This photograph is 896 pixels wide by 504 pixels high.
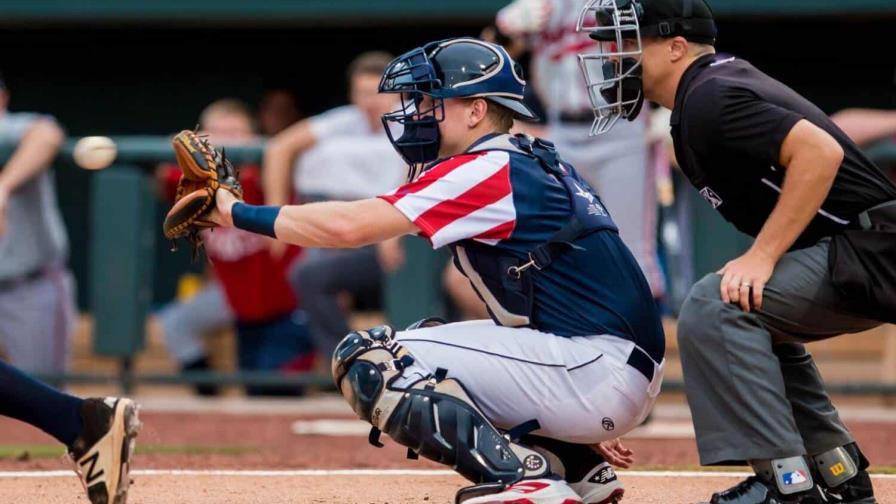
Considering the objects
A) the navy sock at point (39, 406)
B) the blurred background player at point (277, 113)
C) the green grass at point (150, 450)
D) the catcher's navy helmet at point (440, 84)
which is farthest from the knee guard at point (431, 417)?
the blurred background player at point (277, 113)

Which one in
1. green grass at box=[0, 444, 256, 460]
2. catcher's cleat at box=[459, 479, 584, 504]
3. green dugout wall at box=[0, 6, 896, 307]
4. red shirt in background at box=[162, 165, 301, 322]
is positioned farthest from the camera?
green dugout wall at box=[0, 6, 896, 307]

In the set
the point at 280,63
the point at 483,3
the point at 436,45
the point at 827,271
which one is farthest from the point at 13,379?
the point at 280,63

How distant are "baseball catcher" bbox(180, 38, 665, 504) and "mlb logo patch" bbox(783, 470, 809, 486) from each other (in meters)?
0.44

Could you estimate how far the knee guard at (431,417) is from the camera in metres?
3.82

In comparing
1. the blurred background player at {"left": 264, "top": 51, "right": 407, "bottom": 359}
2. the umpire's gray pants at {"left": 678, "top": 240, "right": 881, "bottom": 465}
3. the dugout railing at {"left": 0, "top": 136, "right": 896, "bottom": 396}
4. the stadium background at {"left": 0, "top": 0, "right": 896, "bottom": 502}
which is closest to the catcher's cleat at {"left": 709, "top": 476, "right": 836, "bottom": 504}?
the umpire's gray pants at {"left": 678, "top": 240, "right": 881, "bottom": 465}

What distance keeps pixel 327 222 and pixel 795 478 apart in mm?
1329

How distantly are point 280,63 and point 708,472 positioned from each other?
19.5 ft

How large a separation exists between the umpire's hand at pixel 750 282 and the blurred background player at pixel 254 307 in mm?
4575

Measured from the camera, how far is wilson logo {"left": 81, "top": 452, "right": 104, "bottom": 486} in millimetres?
3838

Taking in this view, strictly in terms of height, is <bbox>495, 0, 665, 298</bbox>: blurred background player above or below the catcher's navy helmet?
below

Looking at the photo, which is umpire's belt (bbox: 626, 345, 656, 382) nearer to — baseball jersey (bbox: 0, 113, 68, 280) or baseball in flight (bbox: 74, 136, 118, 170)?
baseball in flight (bbox: 74, 136, 118, 170)

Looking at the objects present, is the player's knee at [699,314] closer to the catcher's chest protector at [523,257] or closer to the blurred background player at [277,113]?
the catcher's chest protector at [523,257]

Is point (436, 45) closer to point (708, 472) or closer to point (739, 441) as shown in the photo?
point (739, 441)

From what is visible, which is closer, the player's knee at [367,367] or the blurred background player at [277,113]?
the player's knee at [367,367]
